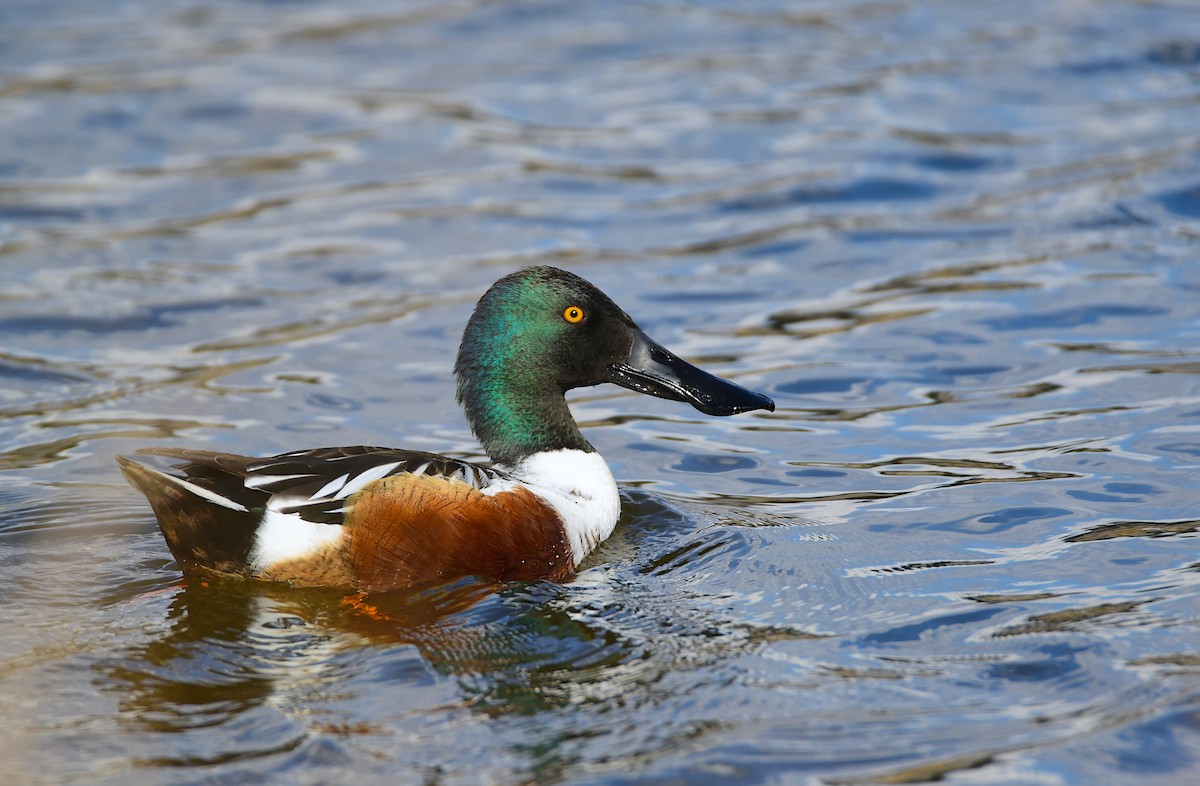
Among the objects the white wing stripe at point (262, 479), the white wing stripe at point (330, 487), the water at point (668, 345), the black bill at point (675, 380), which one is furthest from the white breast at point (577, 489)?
the white wing stripe at point (262, 479)

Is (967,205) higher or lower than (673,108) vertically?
lower

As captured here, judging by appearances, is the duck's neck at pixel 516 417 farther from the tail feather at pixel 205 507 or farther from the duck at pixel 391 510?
the tail feather at pixel 205 507

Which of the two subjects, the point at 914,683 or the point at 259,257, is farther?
the point at 259,257

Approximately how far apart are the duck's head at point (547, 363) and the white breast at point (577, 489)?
0.25ft

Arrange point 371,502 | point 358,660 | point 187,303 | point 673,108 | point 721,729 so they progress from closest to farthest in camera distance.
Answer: point 721,729
point 358,660
point 371,502
point 187,303
point 673,108

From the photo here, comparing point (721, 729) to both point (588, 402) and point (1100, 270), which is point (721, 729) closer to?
point (588, 402)

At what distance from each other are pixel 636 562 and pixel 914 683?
58.7 inches

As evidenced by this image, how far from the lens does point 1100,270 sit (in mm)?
9281

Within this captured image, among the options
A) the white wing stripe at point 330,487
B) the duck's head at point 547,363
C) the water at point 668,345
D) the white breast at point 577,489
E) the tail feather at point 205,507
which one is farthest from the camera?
the duck's head at point 547,363

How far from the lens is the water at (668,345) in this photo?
445 cm

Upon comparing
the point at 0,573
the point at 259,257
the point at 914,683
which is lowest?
the point at 914,683

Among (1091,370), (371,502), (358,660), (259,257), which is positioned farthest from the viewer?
(259,257)

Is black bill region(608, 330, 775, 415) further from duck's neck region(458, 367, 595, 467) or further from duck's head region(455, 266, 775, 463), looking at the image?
duck's neck region(458, 367, 595, 467)

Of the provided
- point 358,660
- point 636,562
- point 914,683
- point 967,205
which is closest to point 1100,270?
point 967,205
